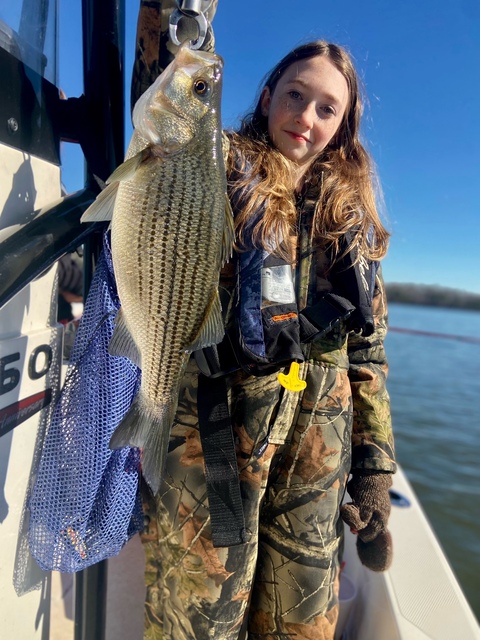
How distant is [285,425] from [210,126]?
121 cm

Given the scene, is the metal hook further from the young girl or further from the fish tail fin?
the fish tail fin

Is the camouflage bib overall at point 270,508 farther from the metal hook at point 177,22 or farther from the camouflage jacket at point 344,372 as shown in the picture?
the metal hook at point 177,22

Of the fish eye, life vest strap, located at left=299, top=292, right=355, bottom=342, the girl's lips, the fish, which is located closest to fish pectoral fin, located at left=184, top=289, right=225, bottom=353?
the fish

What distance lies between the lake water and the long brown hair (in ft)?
14.2

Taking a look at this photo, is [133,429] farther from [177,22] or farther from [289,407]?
[177,22]

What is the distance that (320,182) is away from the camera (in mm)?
2148

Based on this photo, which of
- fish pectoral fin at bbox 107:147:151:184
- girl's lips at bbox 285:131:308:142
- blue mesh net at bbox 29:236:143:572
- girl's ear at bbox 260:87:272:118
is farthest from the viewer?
girl's ear at bbox 260:87:272:118

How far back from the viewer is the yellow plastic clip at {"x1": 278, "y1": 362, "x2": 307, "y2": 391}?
176 cm

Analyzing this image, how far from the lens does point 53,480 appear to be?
159 centimetres

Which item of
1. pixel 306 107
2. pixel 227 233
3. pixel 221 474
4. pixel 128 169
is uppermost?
pixel 306 107

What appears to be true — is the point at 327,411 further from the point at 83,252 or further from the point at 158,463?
the point at 83,252

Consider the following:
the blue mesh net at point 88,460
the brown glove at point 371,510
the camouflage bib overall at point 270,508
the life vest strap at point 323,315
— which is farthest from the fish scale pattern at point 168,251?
the brown glove at point 371,510

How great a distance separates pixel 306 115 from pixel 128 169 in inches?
42.7

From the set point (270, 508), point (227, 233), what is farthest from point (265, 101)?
point (270, 508)
